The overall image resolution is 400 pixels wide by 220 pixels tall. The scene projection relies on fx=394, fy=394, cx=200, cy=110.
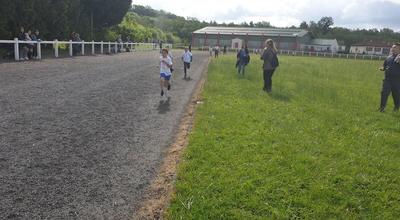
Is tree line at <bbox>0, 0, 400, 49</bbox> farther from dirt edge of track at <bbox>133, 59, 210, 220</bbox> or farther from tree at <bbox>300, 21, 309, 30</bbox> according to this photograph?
tree at <bbox>300, 21, 309, 30</bbox>

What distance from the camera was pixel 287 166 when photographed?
596cm

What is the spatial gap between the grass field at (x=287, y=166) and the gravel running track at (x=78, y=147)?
2.26 ft

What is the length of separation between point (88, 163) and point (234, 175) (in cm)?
208

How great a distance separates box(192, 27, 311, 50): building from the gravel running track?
81042mm

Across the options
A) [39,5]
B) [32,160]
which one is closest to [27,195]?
[32,160]

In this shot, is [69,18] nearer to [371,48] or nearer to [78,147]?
[78,147]

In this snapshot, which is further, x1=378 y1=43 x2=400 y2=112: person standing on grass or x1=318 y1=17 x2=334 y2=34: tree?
x1=318 y1=17 x2=334 y2=34: tree

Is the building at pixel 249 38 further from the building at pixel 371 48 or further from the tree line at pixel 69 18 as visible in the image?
the tree line at pixel 69 18

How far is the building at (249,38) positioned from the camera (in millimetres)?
90562

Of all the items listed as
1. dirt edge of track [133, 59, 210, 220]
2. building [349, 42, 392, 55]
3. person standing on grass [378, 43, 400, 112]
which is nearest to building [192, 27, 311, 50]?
building [349, 42, 392, 55]

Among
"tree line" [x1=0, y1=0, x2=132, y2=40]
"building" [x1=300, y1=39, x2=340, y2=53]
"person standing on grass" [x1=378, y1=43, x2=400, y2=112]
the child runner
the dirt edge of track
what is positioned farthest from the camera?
"building" [x1=300, y1=39, x2=340, y2=53]

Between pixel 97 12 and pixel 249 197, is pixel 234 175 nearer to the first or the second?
pixel 249 197

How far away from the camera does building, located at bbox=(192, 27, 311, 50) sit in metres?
90.6

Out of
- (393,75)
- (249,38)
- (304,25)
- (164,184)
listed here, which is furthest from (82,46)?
(304,25)
